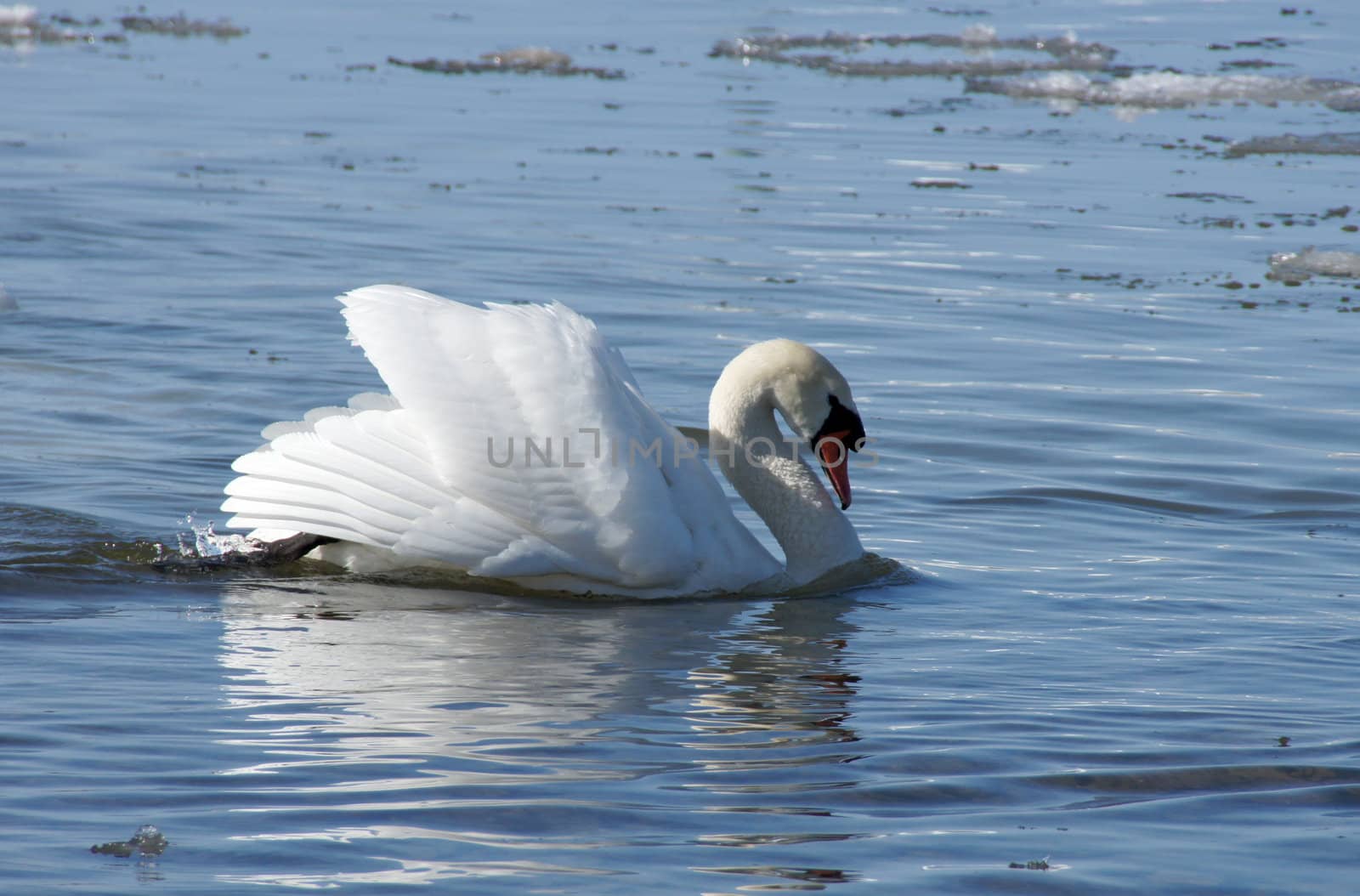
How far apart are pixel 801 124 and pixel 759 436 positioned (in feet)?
43.5

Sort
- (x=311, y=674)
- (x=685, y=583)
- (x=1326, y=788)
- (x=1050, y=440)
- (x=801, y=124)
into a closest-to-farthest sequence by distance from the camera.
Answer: (x=1326, y=788) < (x=311, y=674) < (x=685, y=583) < (x=1050, y=440) < (x=801, y=124)

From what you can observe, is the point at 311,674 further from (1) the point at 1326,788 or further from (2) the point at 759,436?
(1) the point at 1326,788

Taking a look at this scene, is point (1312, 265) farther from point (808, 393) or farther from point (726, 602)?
point (726, 602)

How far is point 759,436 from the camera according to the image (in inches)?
295

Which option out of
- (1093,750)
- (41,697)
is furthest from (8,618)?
(1093,750)

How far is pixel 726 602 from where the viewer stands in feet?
22.9

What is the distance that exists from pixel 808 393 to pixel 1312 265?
6963mm

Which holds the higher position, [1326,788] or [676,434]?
[676,434]

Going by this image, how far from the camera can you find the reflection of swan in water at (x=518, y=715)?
14.7 feet

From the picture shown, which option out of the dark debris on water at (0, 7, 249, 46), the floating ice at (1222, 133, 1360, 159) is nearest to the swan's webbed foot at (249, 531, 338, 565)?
the floating ice at (1222, 133, 1360, 159)

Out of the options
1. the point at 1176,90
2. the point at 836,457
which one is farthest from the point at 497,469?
the point at 1176,90

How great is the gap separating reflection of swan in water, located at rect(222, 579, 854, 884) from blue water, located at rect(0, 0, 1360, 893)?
0.02 metres

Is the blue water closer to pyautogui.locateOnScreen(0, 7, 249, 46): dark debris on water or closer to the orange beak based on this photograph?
the orange beak

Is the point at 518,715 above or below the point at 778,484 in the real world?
below
